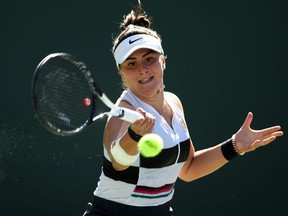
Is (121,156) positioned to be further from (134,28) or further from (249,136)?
(249,136)

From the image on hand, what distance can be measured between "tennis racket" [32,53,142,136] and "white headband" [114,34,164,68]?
0.68ft

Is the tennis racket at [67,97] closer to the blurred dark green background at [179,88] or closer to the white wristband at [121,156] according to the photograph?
the white wristband at [121,156]

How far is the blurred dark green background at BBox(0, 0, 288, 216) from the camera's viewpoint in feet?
15.1

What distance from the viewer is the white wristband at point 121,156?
244 cm

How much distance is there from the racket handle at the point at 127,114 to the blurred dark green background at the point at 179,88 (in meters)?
2.26

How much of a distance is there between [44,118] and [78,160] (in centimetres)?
234

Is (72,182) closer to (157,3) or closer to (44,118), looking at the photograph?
(157,3)

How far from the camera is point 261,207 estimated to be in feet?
16.1

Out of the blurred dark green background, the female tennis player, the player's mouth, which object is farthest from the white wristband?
the blurred dark green background

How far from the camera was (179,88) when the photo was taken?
4.75 meters

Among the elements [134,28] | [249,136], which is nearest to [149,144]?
[134,28]

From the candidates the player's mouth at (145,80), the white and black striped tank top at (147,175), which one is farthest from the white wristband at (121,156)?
the player's mouth at (145,80)

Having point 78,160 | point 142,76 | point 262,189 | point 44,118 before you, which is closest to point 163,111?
point 142,76

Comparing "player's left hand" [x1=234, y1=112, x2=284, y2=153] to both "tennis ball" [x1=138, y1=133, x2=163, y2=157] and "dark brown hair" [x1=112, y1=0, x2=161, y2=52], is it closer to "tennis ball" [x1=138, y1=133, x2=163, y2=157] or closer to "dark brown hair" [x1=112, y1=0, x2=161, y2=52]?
"dark brown hair" [x1=112, y1=0, x2=161, y2=52]
